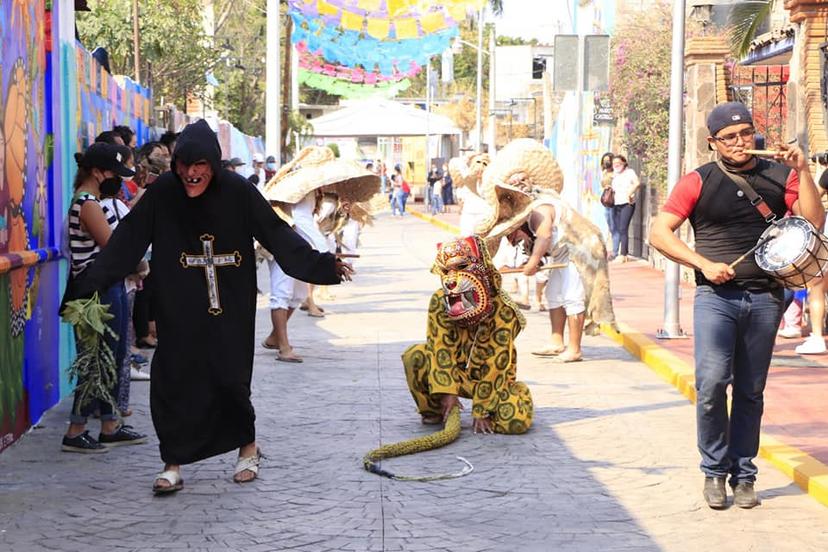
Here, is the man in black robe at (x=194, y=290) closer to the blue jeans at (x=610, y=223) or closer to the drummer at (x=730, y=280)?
the drummer at (x=730, y=280)

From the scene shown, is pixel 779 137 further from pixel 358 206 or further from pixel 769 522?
pixel 769 522

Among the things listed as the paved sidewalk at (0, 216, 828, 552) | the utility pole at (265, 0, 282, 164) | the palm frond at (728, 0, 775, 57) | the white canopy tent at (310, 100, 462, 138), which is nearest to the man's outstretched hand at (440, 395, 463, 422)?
the paved sidewalk at (0, 216, 828, 552)

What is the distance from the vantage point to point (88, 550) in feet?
20.2

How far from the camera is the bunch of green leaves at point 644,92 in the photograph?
82.4 feet

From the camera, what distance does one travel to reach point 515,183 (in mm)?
11719

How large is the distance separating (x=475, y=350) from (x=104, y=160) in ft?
8.80

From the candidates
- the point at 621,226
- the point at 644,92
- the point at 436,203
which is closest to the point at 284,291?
the point at 621,226

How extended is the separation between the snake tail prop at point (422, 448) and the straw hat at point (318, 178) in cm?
397

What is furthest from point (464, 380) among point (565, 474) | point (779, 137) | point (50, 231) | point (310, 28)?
point (310, 28)

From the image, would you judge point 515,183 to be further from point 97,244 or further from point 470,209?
point 97,244

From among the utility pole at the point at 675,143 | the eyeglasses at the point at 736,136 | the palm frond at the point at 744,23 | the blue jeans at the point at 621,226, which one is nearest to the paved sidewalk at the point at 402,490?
the eyeglasses at the point at 736,136

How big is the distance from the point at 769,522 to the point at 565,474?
1.39 metres

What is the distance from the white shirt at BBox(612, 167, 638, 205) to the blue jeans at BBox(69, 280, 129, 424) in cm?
1561

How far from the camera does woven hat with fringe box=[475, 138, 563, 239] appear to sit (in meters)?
11.6
